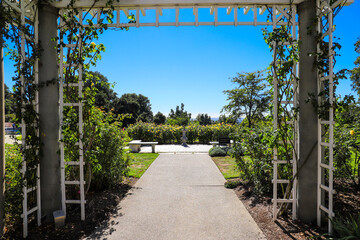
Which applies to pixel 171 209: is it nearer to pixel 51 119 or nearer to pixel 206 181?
pixel 206 181

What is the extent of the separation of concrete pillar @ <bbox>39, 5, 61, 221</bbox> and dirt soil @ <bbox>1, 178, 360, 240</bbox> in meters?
0.38

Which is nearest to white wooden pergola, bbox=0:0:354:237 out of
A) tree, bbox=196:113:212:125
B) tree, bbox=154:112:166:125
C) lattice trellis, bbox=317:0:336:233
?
lattice trellis, bbox=317:0:336:233

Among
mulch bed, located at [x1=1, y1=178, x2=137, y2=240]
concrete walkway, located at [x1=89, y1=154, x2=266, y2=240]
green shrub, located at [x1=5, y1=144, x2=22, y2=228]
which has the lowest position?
concrete walkway, located at [x1=89, y1=154, x2=266, y2=240]

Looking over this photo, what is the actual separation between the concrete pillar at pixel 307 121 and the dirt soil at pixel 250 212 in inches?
14.5

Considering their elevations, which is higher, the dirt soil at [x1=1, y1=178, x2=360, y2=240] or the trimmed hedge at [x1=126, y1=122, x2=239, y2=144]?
the trimmed hedge at [x1=126, y1=122, x2=239, y2=144]

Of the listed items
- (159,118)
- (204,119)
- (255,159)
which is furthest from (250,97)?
(204,119)

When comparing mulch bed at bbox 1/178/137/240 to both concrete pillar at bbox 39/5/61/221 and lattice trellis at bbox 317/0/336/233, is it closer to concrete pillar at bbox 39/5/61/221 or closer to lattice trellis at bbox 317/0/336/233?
concrete pillar at bbox 39/5/61/221

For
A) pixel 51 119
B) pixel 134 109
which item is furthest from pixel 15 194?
pixel 134 109

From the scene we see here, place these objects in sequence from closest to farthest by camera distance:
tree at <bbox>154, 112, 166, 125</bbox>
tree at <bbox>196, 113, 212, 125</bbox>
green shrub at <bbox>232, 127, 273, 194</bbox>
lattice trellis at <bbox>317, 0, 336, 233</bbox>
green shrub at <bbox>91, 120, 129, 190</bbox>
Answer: lattice trellis at <bbox>317, 0, 336, 233</bbox>, green shrub at <bbox>232, 127, 273, 194</bbox>, green shrub at <bbox>91, 120, 129, 190</bbox>, tree at <bbox>154, 112, 166, 125</bbox>, tree at <bbox>196, 113, 212, 125</bbox>

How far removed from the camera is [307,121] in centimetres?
309

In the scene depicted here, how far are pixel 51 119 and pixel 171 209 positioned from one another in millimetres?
2622

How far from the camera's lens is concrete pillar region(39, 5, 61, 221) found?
10.4ft

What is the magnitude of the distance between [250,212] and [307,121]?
1.85 metres

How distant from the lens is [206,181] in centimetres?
541
